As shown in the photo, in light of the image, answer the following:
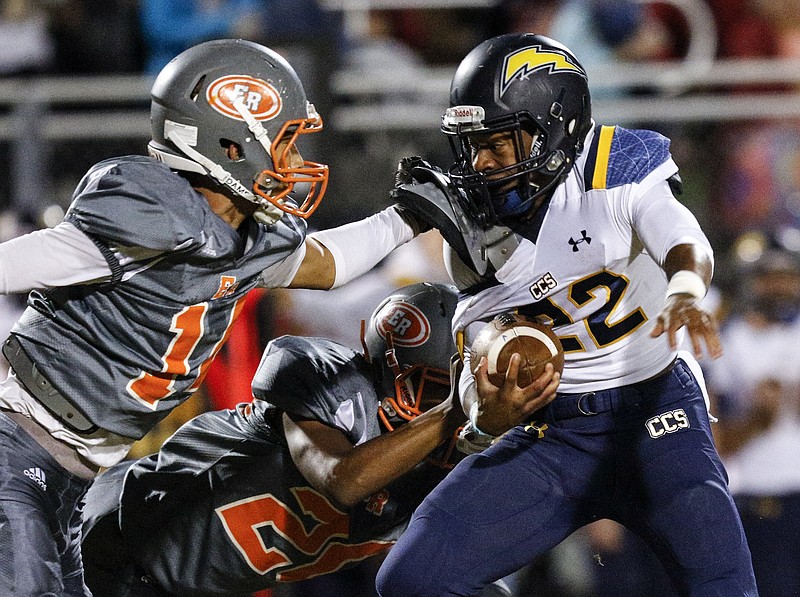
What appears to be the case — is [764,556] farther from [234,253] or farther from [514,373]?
[234,253]

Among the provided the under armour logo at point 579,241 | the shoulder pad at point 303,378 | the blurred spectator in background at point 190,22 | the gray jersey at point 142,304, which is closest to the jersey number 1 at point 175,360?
the gray jersey at point 142,304

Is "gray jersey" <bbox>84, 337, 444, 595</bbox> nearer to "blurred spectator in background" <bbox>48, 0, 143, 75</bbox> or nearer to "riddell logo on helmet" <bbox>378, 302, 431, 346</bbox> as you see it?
"riddell logo on helmet" <bbox>378, 302, 431, 346</bbox>

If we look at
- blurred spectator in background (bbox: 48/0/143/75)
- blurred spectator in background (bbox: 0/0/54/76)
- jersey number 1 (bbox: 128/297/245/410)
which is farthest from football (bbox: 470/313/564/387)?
blurred spectator in background (bbox: 0/0/54/76)

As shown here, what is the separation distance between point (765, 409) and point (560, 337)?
7.17 feet

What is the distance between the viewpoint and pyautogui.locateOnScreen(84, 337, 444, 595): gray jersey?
3.26m

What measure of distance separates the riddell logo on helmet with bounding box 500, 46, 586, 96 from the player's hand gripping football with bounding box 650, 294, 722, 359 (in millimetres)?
749

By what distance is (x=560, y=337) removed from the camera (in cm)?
290

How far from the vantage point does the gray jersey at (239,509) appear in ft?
10.7

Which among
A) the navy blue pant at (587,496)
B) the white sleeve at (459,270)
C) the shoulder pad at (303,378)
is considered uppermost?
the white sleeve at (459,270)

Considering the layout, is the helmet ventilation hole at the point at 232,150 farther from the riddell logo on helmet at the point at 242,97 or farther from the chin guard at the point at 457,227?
the chin guard at the point at 457,227

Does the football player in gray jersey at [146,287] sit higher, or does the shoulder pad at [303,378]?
the football player in gray jersey at [146,287]

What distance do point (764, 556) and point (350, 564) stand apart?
1.88 m

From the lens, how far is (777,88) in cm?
591

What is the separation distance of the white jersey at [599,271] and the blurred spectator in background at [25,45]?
387 cm
